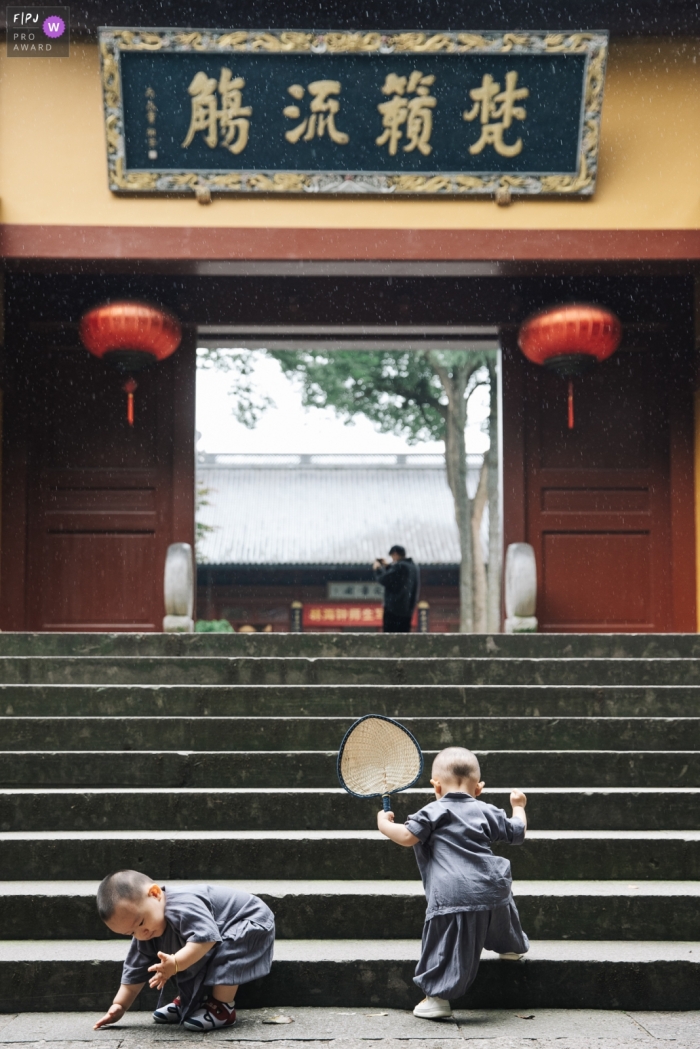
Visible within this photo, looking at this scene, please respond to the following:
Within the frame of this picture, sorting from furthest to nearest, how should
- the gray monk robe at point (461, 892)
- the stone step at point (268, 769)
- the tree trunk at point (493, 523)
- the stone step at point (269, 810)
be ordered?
the tree trunk at point (493, 523) < the stone step at point (268, 769) < the stone step at point (269, 810) < the gray monk robe at point (461, 892)

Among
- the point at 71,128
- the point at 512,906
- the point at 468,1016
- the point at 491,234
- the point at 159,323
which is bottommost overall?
the point at 468,1016

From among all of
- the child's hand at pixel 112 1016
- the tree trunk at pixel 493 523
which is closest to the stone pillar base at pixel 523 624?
the child's hand at pixel 112 1016

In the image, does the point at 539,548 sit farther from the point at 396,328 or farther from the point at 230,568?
the point at 230,568

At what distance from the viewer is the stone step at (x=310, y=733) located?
493 cm

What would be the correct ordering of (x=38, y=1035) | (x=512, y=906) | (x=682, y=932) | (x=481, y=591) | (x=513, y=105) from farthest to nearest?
(x=481, y=591), (x=513, y=105), (x=682, y=932), (x=512, y=906), (x=38, y=1035)

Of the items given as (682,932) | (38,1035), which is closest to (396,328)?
(682,932)

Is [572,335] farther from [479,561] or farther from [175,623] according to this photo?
[479,561]

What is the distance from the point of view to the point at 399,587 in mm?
9484

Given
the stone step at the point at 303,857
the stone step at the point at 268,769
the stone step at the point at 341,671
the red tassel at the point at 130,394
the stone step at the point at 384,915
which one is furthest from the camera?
the red tassel at the point at 130,394

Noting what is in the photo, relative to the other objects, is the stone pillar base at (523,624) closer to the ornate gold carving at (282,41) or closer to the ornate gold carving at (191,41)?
the ornate gold carving at (282,41)

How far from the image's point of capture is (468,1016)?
349 cm

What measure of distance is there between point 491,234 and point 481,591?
10.1 m

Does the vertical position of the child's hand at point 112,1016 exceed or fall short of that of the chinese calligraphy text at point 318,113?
it falls short

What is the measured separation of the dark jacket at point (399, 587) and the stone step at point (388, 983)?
19.2 feet
